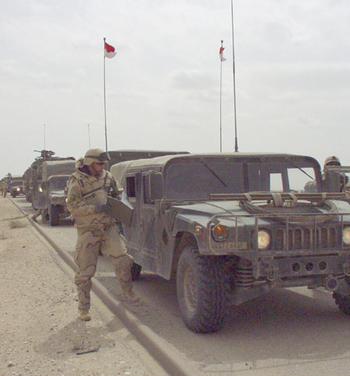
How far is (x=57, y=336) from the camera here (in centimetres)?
512

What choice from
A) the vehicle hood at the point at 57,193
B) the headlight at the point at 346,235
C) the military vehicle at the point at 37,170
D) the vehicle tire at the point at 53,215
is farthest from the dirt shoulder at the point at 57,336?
the military vehicle at the point at 37,170

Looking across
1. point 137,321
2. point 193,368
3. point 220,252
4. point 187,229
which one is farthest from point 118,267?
point 193,368

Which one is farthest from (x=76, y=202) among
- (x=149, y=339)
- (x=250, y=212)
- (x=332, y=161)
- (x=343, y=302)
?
(x=332, y=161)

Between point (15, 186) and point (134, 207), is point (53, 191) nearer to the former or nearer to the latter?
point (134, 207)

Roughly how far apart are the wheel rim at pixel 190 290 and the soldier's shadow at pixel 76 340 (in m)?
0.75

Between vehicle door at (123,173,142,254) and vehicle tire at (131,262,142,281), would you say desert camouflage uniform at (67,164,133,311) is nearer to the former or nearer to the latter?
vehicle door at (123,173,142,254)

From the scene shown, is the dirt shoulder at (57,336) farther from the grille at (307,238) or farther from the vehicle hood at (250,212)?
the grille at (307,238)

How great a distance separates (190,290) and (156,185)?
Answer: 119cm

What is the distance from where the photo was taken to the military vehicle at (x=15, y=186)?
48.8m

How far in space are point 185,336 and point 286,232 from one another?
125cm

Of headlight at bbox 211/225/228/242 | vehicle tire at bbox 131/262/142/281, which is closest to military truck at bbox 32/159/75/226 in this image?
vehicle tire at bbox 131/262/142/281

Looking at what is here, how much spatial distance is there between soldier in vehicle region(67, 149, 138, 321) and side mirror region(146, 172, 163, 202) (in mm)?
448

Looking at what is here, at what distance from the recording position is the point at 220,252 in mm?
4609

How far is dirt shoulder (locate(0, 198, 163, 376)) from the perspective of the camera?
430 cm
